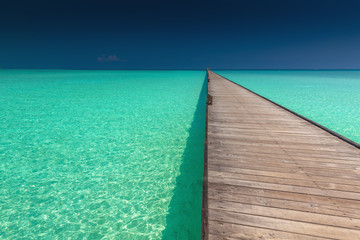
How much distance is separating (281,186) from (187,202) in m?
2.25

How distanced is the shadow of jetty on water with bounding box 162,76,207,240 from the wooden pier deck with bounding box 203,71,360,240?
4.05 feet

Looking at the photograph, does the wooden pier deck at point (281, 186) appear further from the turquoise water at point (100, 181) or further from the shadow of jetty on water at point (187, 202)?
the turquoise water at point (100, 181)

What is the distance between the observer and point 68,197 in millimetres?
4367

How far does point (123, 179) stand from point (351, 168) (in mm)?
5541

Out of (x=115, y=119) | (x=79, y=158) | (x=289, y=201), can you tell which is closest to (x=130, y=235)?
(x=289, y=201)

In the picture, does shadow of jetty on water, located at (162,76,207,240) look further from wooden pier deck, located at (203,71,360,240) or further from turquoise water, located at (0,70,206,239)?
wooden pier deck, located at (203,71,360,240)

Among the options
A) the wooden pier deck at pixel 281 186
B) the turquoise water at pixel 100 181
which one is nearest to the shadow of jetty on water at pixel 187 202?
the turquoise water at pixel 100 181

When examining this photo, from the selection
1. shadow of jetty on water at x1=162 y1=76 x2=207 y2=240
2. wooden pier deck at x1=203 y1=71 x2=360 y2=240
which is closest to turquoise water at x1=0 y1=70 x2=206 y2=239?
shadow of jetty on water at x1=162 y1=76 x2=207 y2=240

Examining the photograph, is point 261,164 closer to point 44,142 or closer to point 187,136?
point 187,136

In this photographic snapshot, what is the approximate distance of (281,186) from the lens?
3.07 meters

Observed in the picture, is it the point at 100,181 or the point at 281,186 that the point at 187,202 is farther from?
the point at 100,181

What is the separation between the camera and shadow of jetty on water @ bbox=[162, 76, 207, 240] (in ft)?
11.8

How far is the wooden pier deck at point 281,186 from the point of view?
230 cm

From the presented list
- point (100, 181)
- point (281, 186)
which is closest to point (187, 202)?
point (281, 186)
